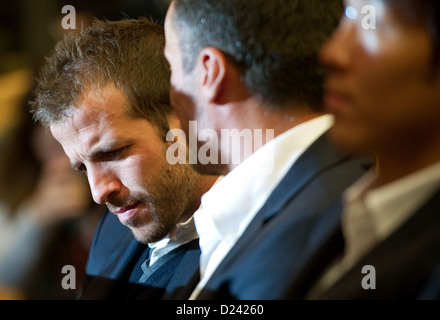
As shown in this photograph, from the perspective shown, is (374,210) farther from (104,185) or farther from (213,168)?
(104,185)

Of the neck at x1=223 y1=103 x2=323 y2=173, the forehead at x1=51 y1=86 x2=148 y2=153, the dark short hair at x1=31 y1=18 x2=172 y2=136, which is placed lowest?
the neck at x1=223 y1=103 x2=323 y2=173

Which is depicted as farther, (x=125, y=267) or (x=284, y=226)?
(x=125, y=267)

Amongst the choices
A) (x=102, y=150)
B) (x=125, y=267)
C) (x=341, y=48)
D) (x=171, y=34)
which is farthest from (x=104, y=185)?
(x=341, y=48)

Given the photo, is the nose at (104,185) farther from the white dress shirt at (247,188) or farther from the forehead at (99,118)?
the white dress shirt at (247,188)

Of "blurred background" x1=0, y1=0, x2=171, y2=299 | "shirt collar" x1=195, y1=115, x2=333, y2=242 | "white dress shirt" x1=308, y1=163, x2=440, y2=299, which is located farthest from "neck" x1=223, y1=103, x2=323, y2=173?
"blurred background" x1=0, y1=0, x2=171, y2=299

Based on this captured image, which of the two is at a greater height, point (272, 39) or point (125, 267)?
point (272, 39)

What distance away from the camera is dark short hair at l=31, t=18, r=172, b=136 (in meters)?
0.96

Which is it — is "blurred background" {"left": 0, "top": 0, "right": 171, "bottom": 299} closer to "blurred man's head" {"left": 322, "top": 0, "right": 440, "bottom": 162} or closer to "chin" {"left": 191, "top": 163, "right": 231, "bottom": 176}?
"chin" {"left": 191, "top": 163, "right": 231, "bottom": 176}

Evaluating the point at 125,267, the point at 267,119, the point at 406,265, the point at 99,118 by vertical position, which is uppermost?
the point at 99,118

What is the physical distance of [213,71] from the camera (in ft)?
2.41

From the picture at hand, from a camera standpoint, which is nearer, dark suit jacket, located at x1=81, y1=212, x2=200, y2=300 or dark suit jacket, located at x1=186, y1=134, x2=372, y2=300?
dark suit jacket, located at x1=186, y1=134, x2=372, y2=300

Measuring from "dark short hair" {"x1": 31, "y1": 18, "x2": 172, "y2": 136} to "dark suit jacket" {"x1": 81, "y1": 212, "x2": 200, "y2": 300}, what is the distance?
0.22 m

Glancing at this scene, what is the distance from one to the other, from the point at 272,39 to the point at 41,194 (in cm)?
60

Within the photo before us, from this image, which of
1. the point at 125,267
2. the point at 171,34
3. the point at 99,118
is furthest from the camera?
the point at 125,267
